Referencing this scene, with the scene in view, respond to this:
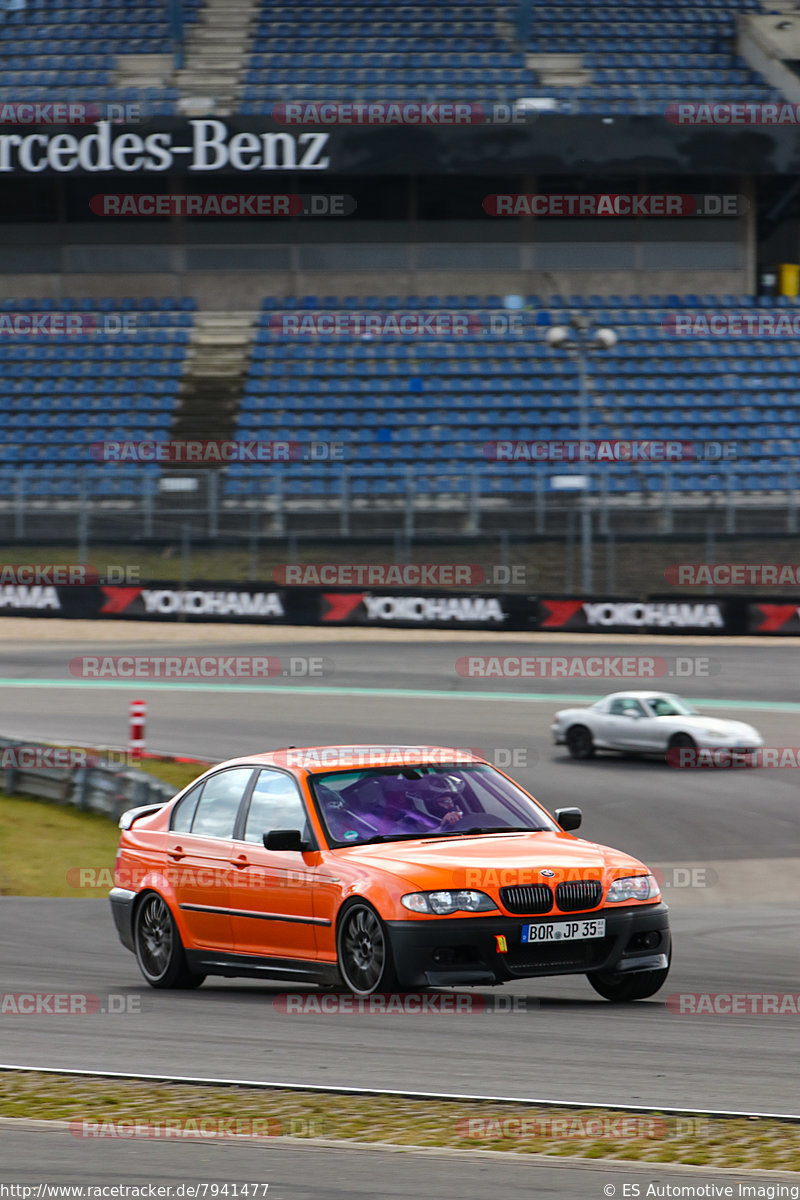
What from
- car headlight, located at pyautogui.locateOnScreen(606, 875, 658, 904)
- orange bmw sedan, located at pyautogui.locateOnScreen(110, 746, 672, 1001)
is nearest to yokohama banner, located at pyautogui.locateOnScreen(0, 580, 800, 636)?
orange bmw sedan, located at pyautogui.locateOnScreen(110, 746, 672, 1001)

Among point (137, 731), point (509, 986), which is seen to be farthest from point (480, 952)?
point (137, 731)

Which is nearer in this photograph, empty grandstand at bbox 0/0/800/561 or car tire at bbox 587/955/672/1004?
car tire at bbox 587/955/672/1004

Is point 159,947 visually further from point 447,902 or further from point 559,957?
point 559,957

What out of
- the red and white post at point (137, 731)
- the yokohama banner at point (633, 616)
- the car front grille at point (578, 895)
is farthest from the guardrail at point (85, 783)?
the yokohama banner at point (633, 616)

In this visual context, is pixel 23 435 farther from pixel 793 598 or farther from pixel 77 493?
pixel 793 598

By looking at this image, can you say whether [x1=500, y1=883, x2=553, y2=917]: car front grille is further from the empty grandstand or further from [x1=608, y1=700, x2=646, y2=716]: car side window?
the empty grandstand

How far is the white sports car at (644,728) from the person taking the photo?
19266 mm

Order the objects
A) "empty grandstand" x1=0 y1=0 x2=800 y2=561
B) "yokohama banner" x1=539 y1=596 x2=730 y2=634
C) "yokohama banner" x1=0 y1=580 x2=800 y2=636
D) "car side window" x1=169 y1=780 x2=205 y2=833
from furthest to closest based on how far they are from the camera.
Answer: "empty grandstand" x1=0 y1=0 x2=800 y2=561 < "yokohama banner" x1=539 y1=596 x2=730 y2=634 < "yokohama banner" x1=0 y1=580 x2=800 y2=636 < "car side window" x1=169 y1=780 x2=205 y2=833

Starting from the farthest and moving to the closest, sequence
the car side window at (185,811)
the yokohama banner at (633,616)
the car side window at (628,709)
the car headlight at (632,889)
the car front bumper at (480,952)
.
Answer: the yokohama banner at (633,616), the car side window at (628,709), the car side window at (185,811), the car headlight at (632,889), the car front bumper at (480,952)

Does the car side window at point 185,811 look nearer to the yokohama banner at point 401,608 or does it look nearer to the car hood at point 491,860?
the car hood at point 491,860

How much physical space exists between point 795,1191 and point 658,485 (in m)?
25.9

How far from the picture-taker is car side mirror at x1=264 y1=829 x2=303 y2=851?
26.2 feet

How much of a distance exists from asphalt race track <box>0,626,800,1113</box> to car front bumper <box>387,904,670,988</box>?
0.21 meters

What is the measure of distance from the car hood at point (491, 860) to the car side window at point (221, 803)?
1.00m
